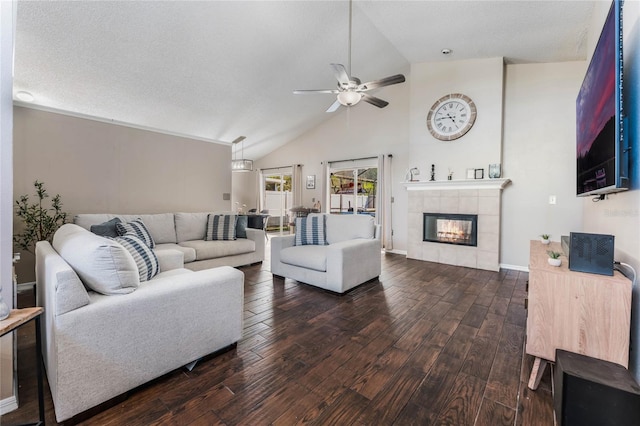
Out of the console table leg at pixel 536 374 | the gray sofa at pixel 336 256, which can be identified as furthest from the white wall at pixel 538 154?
the console table leg at pixel 536 374

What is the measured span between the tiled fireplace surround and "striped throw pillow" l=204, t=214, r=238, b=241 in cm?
323

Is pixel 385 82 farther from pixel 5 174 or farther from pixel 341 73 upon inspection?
pixel 5 174

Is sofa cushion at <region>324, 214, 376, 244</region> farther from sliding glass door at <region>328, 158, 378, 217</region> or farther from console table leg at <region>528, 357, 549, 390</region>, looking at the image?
sliding glass door at <region>328, 158, 378, 217</region>

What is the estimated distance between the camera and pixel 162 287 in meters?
1.56

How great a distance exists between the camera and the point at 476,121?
439cm

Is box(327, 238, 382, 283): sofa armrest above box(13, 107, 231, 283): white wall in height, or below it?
below

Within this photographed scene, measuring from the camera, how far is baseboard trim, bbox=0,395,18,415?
131cm

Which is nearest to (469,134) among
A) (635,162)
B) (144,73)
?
(635,162)

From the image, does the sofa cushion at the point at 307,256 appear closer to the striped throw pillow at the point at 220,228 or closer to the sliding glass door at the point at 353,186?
the striped throw pillow at the point at 220,228

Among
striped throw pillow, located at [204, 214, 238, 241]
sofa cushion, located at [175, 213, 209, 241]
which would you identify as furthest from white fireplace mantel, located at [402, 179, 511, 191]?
sofa cushion, located at [175, 213, 209, 241]

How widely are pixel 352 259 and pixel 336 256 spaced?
24 cm

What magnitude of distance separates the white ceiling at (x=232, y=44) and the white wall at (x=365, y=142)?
1.00 m

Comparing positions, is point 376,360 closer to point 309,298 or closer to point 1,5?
point 309,298

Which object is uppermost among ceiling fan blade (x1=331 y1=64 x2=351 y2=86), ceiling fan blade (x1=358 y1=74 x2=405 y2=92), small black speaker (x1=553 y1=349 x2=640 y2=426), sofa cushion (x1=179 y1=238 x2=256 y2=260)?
ceiling fan blade (x1=331 y1=64 x2=351 y2=86)
